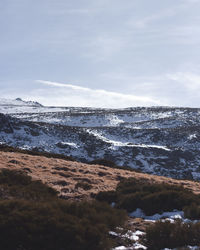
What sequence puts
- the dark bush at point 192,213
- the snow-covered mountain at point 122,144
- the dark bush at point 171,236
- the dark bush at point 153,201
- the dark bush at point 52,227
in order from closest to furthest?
the dark bush at point 52,227 < the dark bush at point 171,236 < the dark bush at point 192,213 < the dark bush at point 153,201 < the snow-covered mountain at point 122,144

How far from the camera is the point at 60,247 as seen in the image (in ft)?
20.6

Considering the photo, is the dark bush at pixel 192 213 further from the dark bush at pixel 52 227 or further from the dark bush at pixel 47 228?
the dark bush at pixel 47 228

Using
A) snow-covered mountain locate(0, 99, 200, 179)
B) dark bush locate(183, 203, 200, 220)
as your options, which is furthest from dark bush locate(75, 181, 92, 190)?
snow-covered mountain locate(0, 99, 200, 179)

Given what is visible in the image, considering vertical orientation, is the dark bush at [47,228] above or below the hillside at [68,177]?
above

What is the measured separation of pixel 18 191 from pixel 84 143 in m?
56.9

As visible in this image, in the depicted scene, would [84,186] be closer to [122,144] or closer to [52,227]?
[52,227]

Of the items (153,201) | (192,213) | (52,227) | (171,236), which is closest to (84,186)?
(153,201)

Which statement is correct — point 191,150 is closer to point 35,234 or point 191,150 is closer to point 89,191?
point 89,191

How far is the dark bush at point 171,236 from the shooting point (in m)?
7.27

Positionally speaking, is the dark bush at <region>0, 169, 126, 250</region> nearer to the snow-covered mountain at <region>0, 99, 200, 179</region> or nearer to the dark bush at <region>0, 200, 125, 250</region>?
the dark bush at <region>0, 200, 125, 250</region>

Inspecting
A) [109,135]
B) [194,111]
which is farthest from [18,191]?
[194,111]

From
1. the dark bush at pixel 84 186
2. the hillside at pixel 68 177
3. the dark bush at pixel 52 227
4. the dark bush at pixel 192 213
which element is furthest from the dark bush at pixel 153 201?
the dark bush at pixel 52 227

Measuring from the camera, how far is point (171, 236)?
752cm

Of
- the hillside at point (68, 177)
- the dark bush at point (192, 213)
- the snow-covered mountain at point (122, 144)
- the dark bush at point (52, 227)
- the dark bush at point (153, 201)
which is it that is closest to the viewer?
the dark bush at point (52, 227)
